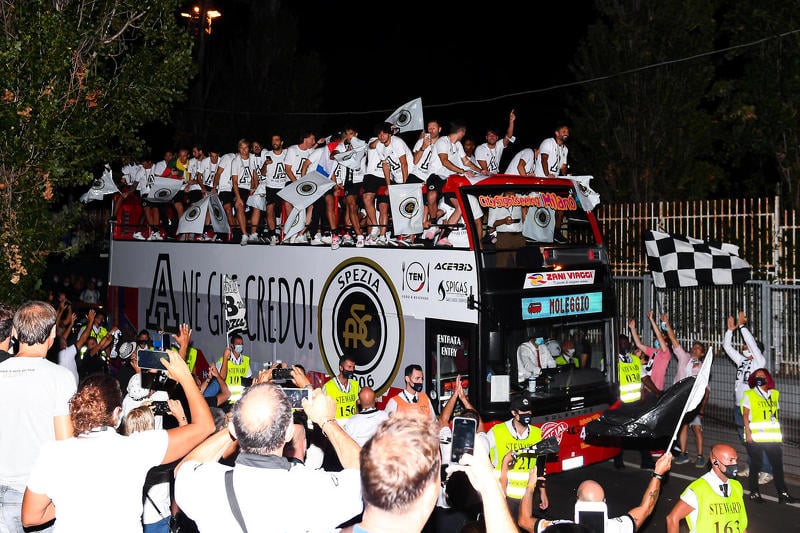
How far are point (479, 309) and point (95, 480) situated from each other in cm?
592

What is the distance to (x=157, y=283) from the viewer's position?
14.9 metres

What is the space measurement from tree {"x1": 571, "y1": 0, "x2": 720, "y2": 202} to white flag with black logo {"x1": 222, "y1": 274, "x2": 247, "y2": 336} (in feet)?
33.9

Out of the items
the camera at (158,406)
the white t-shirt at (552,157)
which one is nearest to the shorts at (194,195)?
the white t-shirt at (552,157)

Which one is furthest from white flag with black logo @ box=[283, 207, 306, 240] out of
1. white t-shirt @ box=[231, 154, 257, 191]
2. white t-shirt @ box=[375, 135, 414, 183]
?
white t-shirt @ box=[231, 154, 257, 191]

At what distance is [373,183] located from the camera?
12219 millimetres

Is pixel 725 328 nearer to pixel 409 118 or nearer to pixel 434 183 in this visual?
pixel 434 183

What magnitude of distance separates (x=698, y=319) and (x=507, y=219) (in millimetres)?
5934

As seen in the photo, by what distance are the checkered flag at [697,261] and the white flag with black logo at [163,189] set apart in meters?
8.20

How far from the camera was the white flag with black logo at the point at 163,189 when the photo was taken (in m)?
15.4

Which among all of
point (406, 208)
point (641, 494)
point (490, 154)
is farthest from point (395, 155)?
point (641, 494)

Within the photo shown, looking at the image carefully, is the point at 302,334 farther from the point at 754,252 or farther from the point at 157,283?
the point at 754,252

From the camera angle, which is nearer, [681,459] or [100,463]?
[100,463]

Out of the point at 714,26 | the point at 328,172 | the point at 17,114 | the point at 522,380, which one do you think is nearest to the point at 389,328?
the point at 522,380

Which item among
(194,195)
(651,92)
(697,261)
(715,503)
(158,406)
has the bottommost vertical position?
(715,503)
